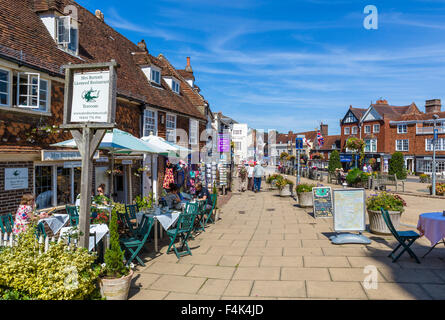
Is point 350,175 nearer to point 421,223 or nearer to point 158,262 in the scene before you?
point 421,223

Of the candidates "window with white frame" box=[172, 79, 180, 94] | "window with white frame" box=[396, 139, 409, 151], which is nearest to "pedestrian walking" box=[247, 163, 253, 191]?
"window with white frame" box=[172, 79, 180, 94]

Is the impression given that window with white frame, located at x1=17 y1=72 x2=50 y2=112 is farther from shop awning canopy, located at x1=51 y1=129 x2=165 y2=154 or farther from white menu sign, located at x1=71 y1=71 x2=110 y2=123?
white menu sign, located at x1=71 y1=71 x2=110 y2=123

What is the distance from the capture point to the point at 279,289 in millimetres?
4906

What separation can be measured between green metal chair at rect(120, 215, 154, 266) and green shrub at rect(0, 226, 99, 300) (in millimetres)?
1578

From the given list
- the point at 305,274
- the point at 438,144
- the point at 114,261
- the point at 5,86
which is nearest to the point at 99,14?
the point at 5,86

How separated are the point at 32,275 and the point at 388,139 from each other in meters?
52.5

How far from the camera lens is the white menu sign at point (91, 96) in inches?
195

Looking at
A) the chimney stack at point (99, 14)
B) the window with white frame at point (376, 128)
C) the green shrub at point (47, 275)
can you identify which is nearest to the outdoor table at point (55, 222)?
the green shrub at point (47, 275)

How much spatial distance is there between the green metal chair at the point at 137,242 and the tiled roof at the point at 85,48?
541cm

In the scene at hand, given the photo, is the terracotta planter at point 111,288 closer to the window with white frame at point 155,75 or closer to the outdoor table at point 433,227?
the outdoor table at point 433,227

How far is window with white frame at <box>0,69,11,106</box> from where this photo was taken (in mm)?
7732

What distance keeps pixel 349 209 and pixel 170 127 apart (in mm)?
11085

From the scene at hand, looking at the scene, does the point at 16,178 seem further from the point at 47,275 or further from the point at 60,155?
the point at 47,275
